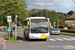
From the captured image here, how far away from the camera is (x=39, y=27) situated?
19.2m

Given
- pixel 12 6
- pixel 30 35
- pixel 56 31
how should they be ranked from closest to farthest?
pixel 30 35 < pixel 12 6 < pixel 56 31

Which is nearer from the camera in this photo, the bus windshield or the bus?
the bus

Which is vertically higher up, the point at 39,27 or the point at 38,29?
the point at 39,27

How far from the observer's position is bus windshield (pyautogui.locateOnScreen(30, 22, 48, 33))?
19031 millimetres

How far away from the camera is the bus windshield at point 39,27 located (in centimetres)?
1903

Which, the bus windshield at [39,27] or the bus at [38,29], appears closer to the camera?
the bus at [38,29]

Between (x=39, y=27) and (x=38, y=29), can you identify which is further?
(x=39, y=27)

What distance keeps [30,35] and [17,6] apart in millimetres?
8495

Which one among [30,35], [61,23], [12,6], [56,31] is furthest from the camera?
[61,23]

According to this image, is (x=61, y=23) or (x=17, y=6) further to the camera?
(x=61, y=23)

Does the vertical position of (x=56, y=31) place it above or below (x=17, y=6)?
below

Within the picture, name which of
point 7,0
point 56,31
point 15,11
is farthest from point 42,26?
point 56,31

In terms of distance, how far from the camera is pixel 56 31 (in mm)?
35094

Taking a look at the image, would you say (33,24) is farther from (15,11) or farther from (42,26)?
(15,11)
